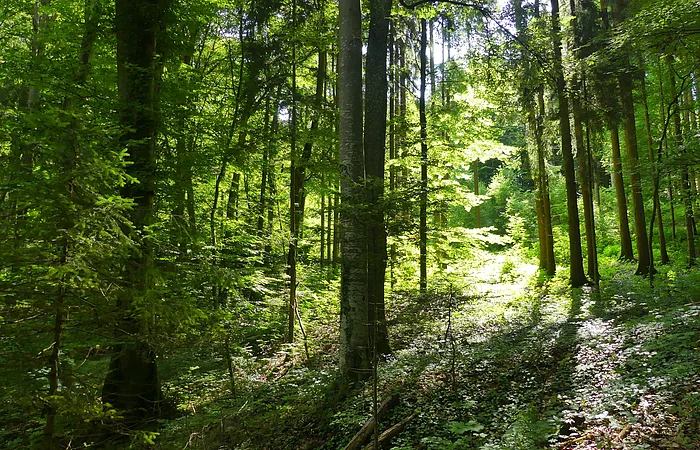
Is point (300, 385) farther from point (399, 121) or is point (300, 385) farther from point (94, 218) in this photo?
point (399, 121)

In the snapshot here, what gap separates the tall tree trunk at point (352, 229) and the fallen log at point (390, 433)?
1238 millimetres

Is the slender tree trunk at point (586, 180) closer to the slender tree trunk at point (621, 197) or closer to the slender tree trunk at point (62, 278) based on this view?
the slender tree trunk at point (621, 197)

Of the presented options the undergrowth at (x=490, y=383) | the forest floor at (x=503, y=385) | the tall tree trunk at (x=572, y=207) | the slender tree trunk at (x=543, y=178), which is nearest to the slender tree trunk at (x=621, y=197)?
the slender tree trunk at (x=543, y=178)

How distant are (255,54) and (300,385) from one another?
843cm

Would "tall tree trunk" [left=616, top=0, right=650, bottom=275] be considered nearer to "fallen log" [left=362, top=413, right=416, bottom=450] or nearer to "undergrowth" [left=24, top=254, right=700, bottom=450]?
"undergrowth" [left=24, top=254, right=700, bottom=450]

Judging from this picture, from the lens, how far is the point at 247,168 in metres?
10.9

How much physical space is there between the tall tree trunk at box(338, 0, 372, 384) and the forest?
4cm

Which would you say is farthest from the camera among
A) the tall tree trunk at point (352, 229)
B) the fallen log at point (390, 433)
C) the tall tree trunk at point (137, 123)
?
the tall tree trunk at point (137, 123)

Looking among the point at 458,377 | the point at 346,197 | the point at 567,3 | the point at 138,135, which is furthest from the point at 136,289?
the point at 567,3

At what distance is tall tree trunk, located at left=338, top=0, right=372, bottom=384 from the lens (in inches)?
242

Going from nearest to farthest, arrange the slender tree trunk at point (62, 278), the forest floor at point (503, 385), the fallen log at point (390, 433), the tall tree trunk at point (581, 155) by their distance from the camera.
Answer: the slender tree trunk at point (62, 278) < the forest floor at point (503, 385) < the fallen log at point (390, 433) < the tall tree trunk at point (581, 155)

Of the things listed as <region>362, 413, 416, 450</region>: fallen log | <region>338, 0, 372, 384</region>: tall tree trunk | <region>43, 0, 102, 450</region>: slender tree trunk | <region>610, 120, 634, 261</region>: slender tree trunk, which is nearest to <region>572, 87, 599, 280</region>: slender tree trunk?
<region>610, 120, 634, 261</region>: slender tree trunk

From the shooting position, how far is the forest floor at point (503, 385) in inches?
159

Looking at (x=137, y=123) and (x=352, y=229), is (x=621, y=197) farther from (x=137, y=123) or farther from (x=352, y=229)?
(x=137, y=123)
